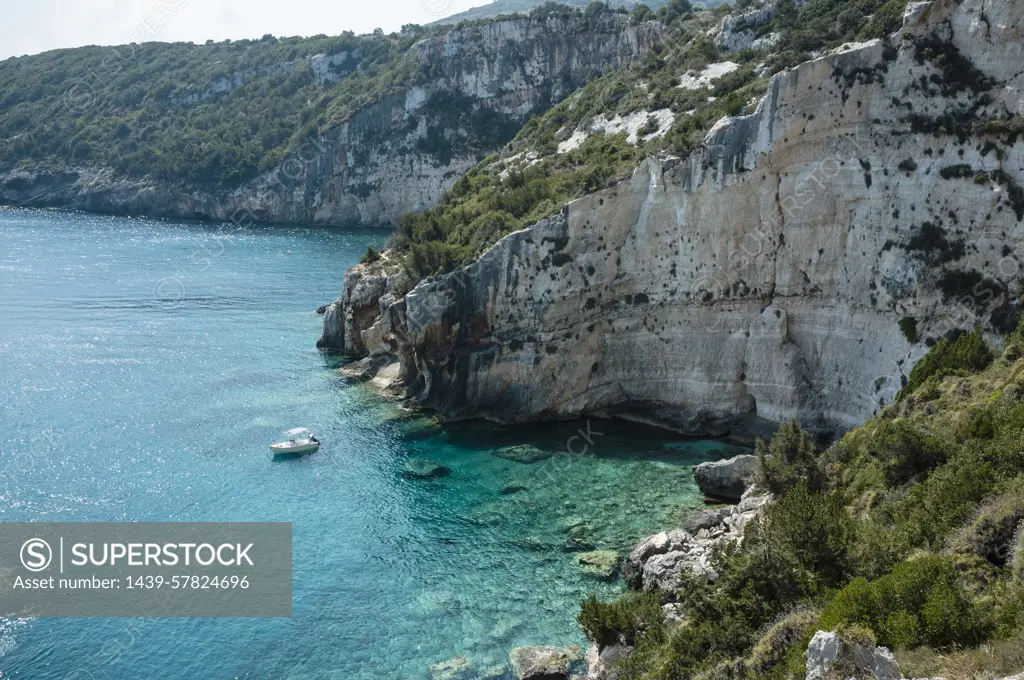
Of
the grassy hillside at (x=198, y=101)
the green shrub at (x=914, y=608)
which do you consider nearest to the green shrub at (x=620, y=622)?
the green shrub at (x=914, y=608)

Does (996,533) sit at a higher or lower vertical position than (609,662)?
higher

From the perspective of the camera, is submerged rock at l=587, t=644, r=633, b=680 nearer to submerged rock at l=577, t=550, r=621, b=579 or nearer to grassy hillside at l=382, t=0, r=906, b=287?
submerged rock at l=577, t=550, r=621, b=579

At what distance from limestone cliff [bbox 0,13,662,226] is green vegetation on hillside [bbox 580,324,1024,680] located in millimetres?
73194

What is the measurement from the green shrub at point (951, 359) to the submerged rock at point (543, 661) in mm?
14604

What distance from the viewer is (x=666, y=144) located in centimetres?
3716

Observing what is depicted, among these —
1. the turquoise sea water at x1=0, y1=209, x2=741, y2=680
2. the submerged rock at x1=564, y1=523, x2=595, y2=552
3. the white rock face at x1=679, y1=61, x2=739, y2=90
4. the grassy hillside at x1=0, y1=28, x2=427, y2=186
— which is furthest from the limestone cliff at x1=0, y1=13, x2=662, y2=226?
the submerged rock at x1=564, y1=523, x2=595, y2=552

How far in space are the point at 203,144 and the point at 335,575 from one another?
362 ft

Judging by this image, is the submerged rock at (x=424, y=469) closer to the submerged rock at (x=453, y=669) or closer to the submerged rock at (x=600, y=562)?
the submerged rock at (x=600, y=562)

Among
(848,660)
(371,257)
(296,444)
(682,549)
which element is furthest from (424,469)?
(848,660)

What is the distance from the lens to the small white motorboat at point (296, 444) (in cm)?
3531

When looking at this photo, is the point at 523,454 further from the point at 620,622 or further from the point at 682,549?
the point at 620,622

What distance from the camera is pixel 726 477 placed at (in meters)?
28.7

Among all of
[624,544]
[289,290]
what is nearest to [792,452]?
[624,544]

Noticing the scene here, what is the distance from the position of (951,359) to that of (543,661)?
1629cm
